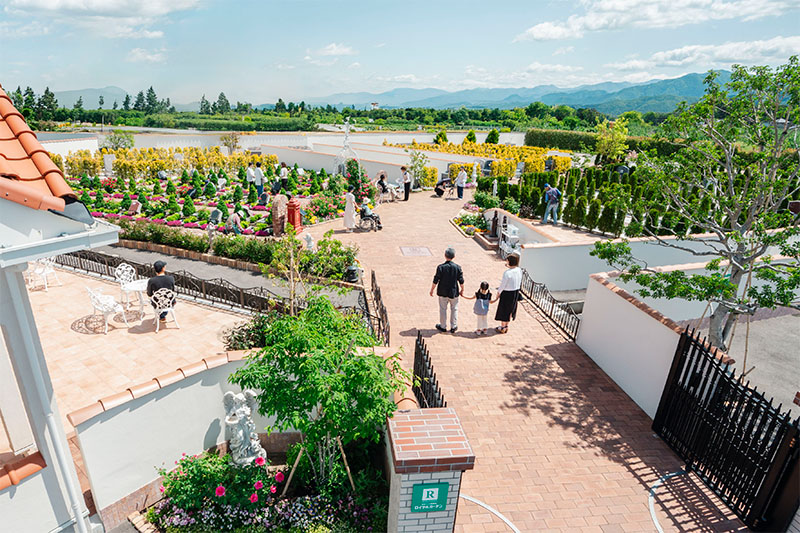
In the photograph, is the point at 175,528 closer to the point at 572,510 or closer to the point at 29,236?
the point at 29,236

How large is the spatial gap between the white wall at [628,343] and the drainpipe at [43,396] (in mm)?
7888

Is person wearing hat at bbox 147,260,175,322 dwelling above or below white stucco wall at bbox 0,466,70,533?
above

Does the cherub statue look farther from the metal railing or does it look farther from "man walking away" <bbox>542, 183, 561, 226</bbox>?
"man walking away" <bbox>542, 183, 561, 226</bbox>

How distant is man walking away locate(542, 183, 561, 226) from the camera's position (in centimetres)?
1906

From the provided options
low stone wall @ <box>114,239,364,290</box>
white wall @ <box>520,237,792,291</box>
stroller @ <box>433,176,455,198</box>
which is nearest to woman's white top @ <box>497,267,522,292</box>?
white wall @ <box>520,237,792,291</box>

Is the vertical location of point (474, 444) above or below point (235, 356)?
below

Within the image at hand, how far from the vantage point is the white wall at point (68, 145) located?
3180 centimetres

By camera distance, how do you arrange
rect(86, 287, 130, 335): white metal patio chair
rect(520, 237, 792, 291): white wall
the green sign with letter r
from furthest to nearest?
rect(520, 237, 792, 291): white wall → rect(86, 287, 130, 335): white metal patio chair → the green sign with letter r

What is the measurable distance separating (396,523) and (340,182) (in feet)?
63.2

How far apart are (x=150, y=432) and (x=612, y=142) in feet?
122

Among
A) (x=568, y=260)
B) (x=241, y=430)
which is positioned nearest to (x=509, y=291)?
(x=568, y=260)

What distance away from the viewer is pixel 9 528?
4.92 m

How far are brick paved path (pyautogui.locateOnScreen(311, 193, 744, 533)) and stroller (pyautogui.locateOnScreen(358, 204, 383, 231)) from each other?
21.2 ft

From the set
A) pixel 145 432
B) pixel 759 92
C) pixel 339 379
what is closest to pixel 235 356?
pixel 145 432
